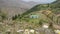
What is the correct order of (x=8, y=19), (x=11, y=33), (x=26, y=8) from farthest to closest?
(x=26, y=8) < (x=8, y=19) < (x=11, y=33)

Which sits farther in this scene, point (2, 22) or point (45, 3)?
point (45, 3)

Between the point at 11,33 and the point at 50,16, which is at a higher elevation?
the point at 50,16

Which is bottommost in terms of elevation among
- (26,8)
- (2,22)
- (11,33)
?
(11,33)

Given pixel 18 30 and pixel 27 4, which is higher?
pixel 27 4

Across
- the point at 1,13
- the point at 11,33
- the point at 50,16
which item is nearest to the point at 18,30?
the point at 11,33

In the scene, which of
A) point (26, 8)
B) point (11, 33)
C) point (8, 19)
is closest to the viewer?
point (11, 33)

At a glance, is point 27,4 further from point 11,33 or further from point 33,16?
point 11,33

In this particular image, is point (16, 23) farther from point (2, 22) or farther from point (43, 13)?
point (43, 13)

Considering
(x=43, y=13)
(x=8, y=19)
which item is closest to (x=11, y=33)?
(x=8, y=19)

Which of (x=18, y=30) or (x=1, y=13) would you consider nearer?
(x=18, y=30)
